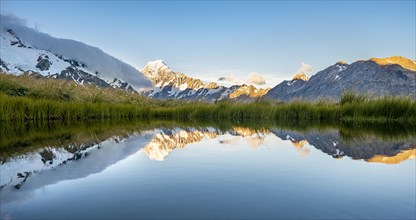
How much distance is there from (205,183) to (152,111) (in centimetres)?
1526

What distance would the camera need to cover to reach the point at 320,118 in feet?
44.0

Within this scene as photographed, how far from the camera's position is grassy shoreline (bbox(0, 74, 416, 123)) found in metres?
10.6

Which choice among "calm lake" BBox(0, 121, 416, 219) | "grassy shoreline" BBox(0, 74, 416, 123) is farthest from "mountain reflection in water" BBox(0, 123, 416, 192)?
"grassy shoreline" BBox(0, 74, 416, 123)

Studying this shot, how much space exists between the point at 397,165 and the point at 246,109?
12195 mm

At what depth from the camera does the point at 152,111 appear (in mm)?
17500

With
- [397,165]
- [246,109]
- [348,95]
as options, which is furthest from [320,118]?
[397,165]

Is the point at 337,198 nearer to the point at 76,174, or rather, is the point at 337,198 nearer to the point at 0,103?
the point at 76,174

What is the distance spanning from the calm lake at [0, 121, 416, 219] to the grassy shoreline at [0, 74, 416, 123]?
280 inches

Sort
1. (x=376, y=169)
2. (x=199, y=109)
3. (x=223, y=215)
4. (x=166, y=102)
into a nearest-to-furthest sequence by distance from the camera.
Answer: (x=223, y=215) < (x=376, y=169) < (x=199, y=109) < (x=166, y=102)

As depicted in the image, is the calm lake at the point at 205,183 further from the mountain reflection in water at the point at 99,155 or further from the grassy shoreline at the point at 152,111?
the grassy shoreline at the point at 152,111

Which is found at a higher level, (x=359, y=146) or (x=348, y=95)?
(x=348, y=95)

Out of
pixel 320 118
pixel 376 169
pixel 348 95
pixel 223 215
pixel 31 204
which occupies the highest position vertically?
pixel 348 95

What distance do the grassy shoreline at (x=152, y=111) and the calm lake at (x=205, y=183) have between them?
280 inches

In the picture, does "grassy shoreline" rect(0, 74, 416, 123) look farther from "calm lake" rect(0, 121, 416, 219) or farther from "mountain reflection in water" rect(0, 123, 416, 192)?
"calm lake" rect(0, 121, 416, 219)
